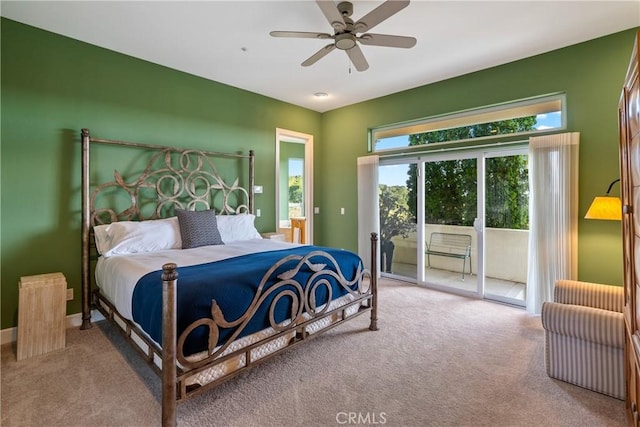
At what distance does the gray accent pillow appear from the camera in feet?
10.9

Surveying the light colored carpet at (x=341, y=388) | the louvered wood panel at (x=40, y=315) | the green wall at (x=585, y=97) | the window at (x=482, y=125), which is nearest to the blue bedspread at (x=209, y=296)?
the light colored carpet at (x=341, y=388)

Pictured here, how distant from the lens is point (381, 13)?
2.09m

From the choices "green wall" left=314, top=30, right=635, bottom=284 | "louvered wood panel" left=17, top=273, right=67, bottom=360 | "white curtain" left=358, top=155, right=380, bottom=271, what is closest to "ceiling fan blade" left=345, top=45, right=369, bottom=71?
"green wall" left=314, top=30, right=635, bottom=284

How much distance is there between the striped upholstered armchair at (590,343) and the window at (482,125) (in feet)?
6.90

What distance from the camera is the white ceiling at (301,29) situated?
8.50 feet

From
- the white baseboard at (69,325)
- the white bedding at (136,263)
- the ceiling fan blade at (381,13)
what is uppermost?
the ceiling fan blade at (381,13)

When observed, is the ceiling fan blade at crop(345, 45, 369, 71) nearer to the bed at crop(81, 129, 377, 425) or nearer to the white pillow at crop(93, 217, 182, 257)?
the bed at crop(81, 129, 377, 425)

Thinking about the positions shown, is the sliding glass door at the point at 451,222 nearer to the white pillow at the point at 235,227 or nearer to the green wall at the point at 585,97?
the green wall at the point at 585,97

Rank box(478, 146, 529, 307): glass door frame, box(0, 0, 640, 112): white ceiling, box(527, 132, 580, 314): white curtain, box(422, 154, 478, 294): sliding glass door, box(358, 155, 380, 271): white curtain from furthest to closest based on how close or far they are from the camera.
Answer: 1. box(358, 155, 380, 271): white curtain
2. box(422, 154, 478, 294): sliding glass door
3. box(478, 146, 529, 307): glass door frame
4. box(527, 132, 580, 314): white curtain
5. box(0, 0, 640, 112): white ceiling

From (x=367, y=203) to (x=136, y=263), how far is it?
3491 mm

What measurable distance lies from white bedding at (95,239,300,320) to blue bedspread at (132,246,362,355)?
0.19m

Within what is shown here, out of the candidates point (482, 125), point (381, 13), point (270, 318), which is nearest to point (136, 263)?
point (270, 318)

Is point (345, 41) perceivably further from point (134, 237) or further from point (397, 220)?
point (397, 220)

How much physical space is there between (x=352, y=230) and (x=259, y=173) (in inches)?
75.9
